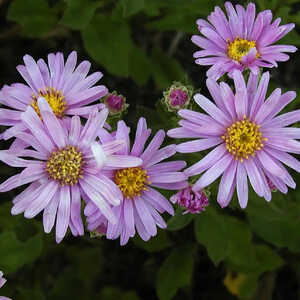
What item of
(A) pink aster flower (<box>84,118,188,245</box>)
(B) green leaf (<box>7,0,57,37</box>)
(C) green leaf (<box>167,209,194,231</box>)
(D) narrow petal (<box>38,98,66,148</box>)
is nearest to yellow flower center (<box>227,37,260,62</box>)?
(A) pink aster flower (<box>84,118,188,245</box>)

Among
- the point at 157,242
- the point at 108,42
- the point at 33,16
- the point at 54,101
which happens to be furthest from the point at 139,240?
the point at 33,16

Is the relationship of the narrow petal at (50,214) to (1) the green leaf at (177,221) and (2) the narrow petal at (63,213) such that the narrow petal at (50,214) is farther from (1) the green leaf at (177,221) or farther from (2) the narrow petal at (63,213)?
(1) the green leaf at (177,221)

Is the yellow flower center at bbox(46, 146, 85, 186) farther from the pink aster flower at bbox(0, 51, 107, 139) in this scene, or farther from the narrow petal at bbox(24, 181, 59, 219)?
the pink aster flower at bbox(0, 51, 107, 139)

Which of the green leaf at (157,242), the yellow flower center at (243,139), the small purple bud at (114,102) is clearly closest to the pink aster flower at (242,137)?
the yellow flower center at (243,139)

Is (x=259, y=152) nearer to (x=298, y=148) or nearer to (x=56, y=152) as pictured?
(x=298, y=148)

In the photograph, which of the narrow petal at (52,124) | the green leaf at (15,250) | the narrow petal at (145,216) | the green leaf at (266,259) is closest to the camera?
the narrow petal at (52,124)

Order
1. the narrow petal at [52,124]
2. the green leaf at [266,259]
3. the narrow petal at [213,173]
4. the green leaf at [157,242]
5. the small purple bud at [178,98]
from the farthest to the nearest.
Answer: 1. the green leaf at [266,259]
2. the green leaf at [157,242]
3. the small purple bud at [178,98]
4. the narrow petal at [213,173]
5. the narrow petal at [52,124]
